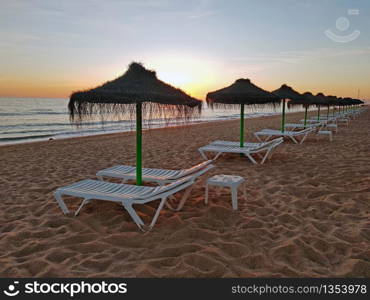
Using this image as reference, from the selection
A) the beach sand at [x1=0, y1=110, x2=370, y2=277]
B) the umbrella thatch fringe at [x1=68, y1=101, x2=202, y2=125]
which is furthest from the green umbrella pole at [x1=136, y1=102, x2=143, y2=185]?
the beach sand at [x1=0, y1=110, x2=370, y2=277]

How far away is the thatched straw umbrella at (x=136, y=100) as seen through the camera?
357 centimetres

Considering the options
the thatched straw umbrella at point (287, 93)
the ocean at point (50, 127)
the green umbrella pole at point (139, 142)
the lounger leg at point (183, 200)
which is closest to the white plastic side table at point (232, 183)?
the lounger leg at point (183, 200)

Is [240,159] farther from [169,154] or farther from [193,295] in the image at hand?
[193,295]

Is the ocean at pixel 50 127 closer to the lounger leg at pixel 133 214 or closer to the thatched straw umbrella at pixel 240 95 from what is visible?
the thatched straw umbrella at pixel 240 95

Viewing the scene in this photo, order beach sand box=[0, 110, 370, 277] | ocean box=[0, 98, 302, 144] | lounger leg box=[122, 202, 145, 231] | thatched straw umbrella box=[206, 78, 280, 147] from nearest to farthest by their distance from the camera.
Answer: beach sand box=[0, 110, 370, 277] → lounger leg box=[122, 202, 145, 231] → thatched straw umbrella box=[206, 78, 280, 147] → ocean box=[0, 98, 302, 144]

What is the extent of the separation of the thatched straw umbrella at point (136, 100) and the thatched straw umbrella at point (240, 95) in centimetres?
262

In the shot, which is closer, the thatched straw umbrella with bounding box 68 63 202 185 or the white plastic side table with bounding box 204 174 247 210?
the thatched straw umbrella with bounding box 68 63 202 185

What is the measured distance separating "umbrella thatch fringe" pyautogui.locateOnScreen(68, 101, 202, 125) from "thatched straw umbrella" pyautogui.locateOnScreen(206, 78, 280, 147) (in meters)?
2.39

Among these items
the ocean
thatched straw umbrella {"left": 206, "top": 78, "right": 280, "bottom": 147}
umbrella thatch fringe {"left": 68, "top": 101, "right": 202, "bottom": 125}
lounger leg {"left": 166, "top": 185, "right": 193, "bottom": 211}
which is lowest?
lounger leg {"left": 166, "top": 185, "right": 193, "bottom": 211}

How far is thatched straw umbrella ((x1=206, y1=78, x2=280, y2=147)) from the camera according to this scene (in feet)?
22.5

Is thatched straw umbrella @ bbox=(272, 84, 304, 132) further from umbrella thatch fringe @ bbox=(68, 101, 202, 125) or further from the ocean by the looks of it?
umbrella thatch fringe @ bbox=(68, 101, 202, 125)

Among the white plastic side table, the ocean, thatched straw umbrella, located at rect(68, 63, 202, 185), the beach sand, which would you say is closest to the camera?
the beach sand

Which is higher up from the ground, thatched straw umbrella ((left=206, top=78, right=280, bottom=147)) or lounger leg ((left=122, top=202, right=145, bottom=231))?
thatched straw umbrella ((left=206, top=78, right=280, bottom=147))

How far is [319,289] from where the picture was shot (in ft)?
7.07
